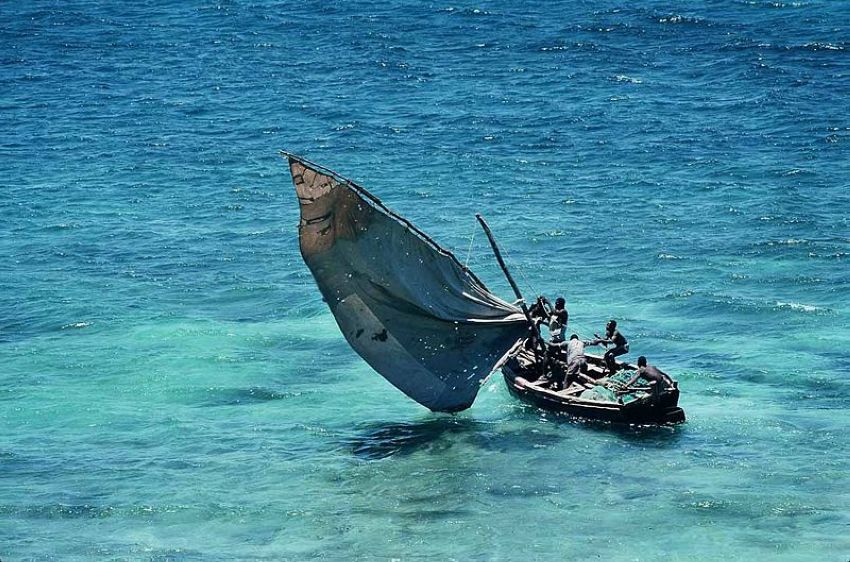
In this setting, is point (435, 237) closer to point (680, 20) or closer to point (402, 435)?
point (402, 435)

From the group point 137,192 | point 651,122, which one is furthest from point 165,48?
point 651,122

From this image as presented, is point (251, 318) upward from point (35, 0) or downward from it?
downward

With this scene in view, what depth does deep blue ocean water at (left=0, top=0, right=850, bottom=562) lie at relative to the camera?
30.2 metres

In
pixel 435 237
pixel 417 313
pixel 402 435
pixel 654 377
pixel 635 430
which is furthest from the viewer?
pixel 435 237

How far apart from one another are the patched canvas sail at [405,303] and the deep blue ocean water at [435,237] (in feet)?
5.59

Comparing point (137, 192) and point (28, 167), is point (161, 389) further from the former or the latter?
point (28, 167)

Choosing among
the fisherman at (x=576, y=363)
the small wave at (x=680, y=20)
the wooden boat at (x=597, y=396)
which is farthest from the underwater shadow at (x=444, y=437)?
the small wave at (x=680, y=20)

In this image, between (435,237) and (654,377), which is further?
(435,237)

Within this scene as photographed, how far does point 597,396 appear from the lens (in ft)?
112

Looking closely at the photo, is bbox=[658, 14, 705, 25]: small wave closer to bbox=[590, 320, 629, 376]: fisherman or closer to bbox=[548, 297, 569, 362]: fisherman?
bbox=[548, 297, 569, 362]: fisherman

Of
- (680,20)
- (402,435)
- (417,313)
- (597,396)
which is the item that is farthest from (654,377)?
(680,20)

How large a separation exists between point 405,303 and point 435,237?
17433 mm

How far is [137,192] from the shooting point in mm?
58469

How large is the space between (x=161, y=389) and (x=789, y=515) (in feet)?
59.4
